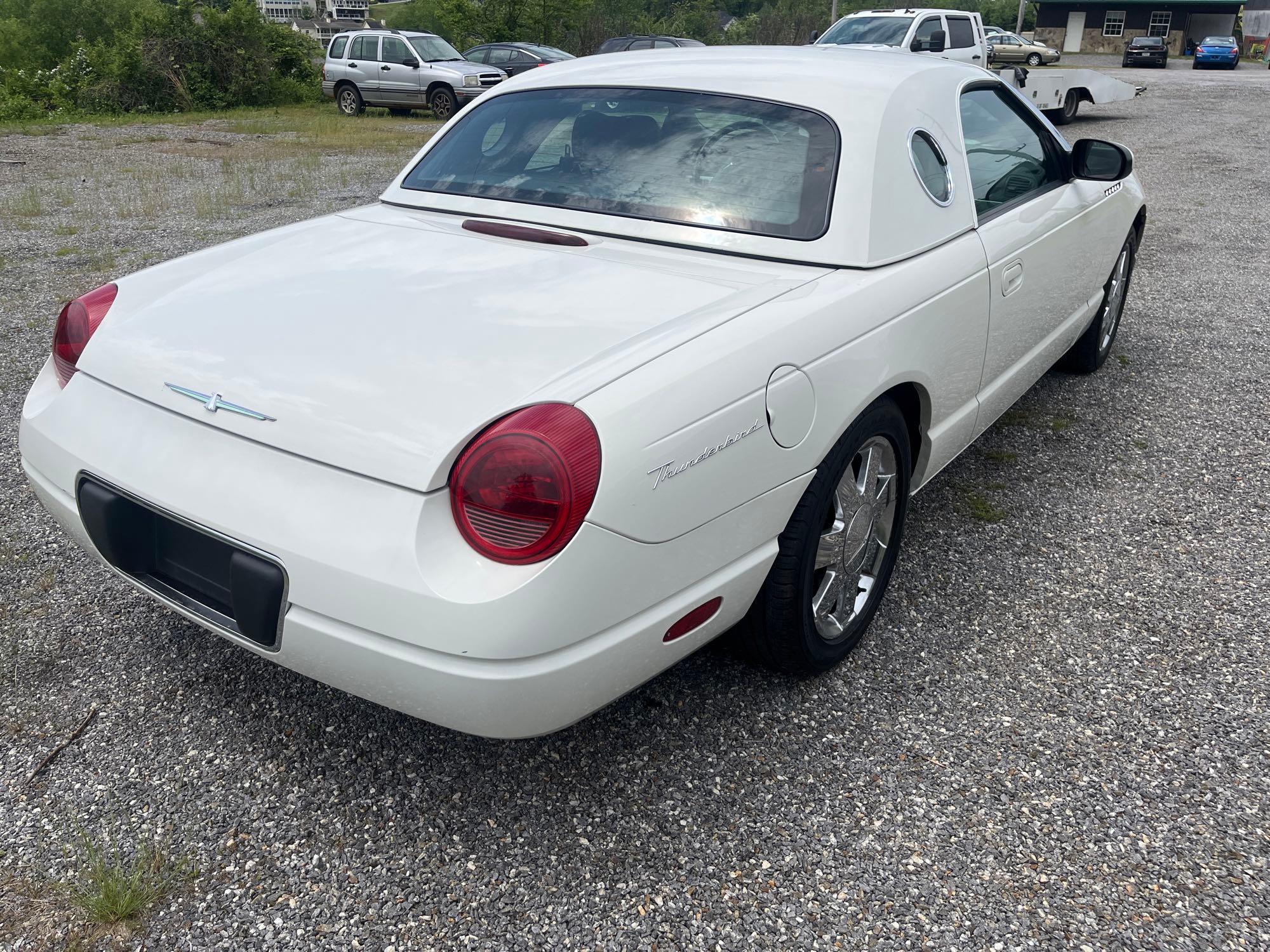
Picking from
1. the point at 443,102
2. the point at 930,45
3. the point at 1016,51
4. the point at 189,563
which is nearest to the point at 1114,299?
the point at 189,563

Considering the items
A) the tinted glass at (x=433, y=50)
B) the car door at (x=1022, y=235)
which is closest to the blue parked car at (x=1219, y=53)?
the tinted glass at (x=433, y=50)

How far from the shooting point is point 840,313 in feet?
7.61

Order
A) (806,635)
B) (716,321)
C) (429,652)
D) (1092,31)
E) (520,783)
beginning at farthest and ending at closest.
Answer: (1092,31), (806,635), (520,783), (716,321), (429,652)

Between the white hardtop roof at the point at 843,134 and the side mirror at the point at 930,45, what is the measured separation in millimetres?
12408

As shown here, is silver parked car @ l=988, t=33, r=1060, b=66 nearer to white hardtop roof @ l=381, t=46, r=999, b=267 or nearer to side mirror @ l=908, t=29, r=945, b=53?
side mirror @ l=908, t=29, r=945, b=53

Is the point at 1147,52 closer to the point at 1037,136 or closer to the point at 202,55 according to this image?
the point at 202,55

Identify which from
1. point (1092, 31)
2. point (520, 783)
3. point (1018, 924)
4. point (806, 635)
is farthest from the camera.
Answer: point (1092, 31)

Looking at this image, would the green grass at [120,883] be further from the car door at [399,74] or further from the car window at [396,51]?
the car window at [396,51]

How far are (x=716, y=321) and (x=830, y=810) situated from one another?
3.71 ft

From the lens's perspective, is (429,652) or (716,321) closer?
(429,652)

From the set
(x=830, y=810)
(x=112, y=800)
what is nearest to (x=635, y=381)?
(x=830, y=810)

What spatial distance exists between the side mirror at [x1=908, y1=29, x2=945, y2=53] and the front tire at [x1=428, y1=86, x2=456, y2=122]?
7997 millimetres

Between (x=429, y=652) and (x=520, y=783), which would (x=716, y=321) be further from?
(x=520, y=783)

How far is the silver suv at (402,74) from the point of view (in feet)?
57.7
